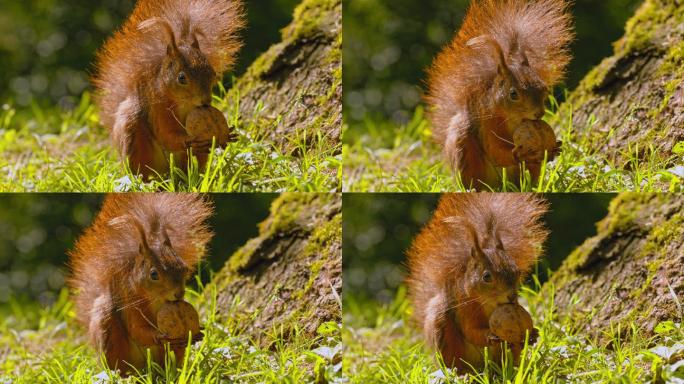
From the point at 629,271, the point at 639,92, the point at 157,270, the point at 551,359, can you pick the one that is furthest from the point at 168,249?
the point at 639,92

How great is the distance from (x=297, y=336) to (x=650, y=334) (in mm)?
1370

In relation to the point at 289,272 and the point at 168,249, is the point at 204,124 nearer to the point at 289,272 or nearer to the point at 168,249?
the point at 168,249

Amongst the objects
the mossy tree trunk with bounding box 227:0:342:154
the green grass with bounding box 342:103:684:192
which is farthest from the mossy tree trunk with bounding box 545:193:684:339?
the mossy tree trunk with bounding box 227:0:342:154

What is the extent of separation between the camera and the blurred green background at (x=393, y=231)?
13.9 feet

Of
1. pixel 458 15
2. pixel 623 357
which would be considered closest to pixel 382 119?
pixel 458 15

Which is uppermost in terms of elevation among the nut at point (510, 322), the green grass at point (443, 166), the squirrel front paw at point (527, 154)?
the squirrel front paw at point (527, 154)

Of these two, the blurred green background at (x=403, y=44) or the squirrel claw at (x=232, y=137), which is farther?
the blurred green background at (x=403, y=44)

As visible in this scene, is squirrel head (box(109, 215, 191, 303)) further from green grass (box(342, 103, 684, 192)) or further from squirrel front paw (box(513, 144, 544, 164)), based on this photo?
squirrel front paw (box(513, 144, 544, 164))

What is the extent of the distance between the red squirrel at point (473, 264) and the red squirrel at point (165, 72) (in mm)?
922

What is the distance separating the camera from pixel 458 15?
4199 millimetres

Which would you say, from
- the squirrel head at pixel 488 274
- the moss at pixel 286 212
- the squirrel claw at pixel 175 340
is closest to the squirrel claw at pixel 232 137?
the moss at pixel 286 212

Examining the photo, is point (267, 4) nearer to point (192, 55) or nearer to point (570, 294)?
point (192, 55)

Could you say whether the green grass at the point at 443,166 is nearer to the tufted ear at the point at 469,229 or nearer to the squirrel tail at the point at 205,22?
the tufted ear at the point at 469,229

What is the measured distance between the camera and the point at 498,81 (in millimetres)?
3889
